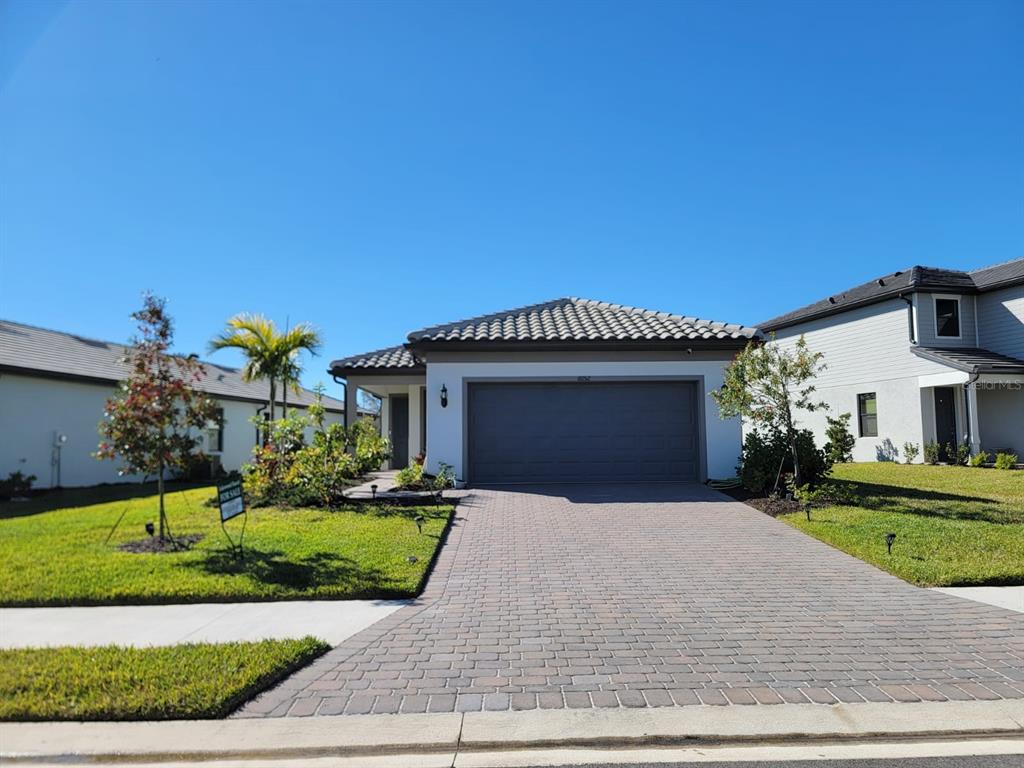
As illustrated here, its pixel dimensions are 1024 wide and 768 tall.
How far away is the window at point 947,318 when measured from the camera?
806 inches

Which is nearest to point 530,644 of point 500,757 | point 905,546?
point 500,757

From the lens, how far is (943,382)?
18.8 metres

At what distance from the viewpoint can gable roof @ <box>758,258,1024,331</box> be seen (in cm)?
1983

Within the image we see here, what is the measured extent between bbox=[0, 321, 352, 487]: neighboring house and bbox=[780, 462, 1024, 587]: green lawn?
41.6 feet

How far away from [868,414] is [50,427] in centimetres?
2642

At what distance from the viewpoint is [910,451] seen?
19969 mm

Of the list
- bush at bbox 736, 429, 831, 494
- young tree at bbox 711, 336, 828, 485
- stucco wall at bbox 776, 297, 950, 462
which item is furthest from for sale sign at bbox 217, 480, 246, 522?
stucco wall at bbox 776, 297, 950, 462

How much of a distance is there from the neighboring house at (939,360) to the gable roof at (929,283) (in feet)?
0.14

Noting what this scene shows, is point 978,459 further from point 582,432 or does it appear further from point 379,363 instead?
point 379,363

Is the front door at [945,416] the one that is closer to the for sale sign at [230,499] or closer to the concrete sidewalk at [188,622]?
the concrete sidewalk at [188,622]

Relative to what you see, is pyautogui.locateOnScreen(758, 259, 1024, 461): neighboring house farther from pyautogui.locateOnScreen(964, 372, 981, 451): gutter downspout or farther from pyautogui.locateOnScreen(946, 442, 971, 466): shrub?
pyautogui.locateOnScreen(946, 442, 971, 466): shrub

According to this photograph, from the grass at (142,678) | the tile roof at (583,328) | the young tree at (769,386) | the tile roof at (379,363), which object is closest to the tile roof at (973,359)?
the tile roof at (583,328)

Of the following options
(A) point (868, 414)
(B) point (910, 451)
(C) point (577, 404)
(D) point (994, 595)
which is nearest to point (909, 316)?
(A) point (868, 414)

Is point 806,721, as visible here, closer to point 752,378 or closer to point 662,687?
point 662,687
